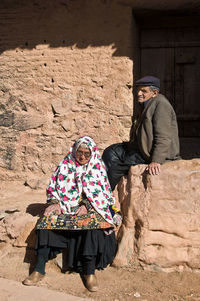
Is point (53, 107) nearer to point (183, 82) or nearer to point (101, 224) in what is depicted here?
point (183, 82)

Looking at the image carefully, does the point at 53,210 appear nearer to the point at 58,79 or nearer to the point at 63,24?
the point at 58,79

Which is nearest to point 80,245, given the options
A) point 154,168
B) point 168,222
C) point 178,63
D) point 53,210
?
point 53,210

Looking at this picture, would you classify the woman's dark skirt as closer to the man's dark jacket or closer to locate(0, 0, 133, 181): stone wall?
the man's dark jacket

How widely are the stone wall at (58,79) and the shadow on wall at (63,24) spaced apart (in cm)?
1

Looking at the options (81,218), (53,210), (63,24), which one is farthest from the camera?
(63,24)

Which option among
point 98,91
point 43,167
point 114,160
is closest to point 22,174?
point 43,167

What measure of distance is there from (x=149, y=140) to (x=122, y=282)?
1220 mm

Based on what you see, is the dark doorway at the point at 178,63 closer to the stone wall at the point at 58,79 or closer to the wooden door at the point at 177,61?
the wooden door at the point at 177,61

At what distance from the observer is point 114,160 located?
3736 millimetres

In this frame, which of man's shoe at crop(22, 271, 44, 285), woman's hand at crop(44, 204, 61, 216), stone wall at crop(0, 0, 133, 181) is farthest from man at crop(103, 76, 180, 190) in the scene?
stone wall at crop(0, 0, 133, 181)

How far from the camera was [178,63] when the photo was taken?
584 centimetres

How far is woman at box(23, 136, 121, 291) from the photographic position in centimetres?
329

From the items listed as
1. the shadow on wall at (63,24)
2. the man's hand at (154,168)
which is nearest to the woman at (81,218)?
the man's hand at (154,168)

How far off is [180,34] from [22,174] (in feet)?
10.0
